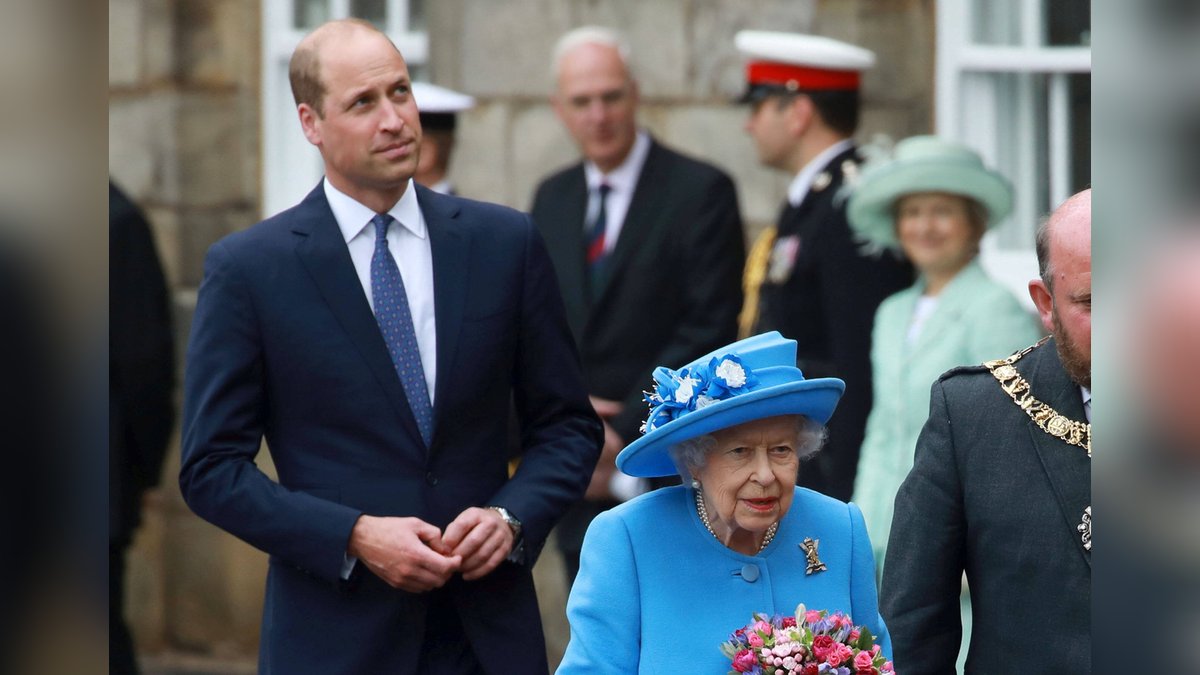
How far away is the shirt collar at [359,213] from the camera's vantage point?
3656 millimetres

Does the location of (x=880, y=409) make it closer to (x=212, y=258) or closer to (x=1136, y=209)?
(x=212, y=258)

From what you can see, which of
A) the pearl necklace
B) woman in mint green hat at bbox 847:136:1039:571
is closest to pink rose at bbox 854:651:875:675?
the pearl necklace

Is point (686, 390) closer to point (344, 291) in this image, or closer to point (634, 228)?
point (344, 291)

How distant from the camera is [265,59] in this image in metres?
7.82

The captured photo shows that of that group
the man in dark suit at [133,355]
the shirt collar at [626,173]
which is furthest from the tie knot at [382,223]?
the shirt collar at [626,173]

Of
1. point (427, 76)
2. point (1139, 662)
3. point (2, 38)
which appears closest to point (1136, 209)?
point (1139, 662)

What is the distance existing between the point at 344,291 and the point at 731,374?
0.98 metres

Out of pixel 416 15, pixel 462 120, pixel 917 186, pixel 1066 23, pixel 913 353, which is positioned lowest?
pixel 913 353

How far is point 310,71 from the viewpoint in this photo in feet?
12.0

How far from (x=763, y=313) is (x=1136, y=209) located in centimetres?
473

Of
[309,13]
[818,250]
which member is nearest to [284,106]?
[309,13]

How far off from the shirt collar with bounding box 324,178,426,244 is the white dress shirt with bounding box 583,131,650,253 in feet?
8.27

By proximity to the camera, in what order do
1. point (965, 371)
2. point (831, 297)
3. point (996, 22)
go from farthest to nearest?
point (996, 22)
point (831, 297)
point (965, 371)

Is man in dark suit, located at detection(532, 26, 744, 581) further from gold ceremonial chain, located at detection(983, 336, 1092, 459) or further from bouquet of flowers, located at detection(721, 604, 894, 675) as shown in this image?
bouquet of flowers, located at detection(721, 604, 894, 675)
